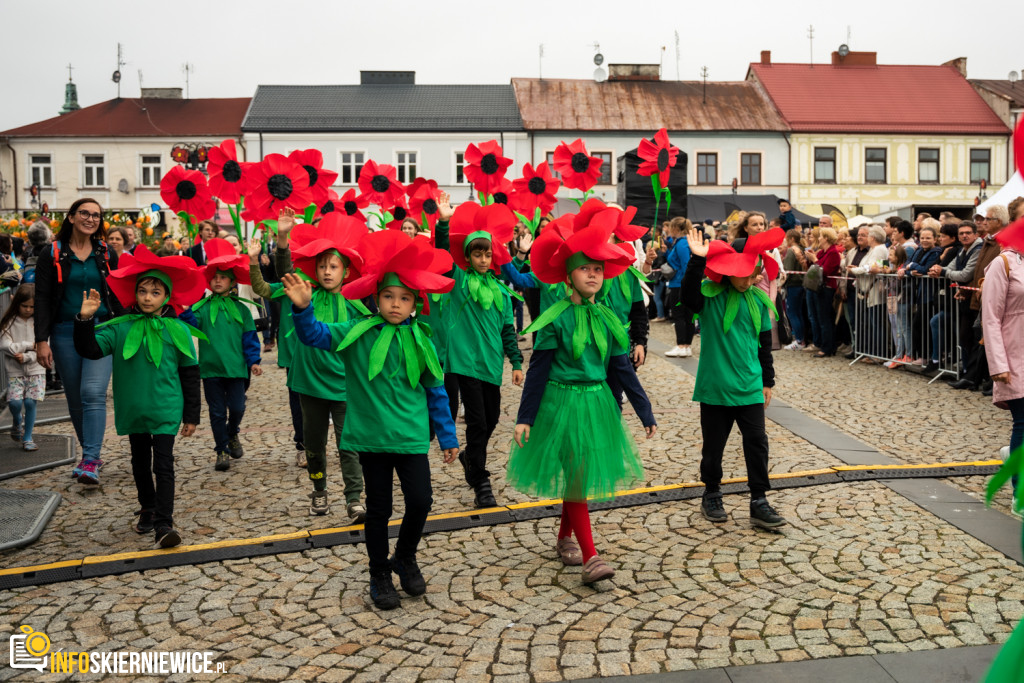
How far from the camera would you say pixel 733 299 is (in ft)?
19.3

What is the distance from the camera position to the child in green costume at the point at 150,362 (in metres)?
5.58

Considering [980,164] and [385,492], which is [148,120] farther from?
[385,492]

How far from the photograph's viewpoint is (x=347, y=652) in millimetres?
4039

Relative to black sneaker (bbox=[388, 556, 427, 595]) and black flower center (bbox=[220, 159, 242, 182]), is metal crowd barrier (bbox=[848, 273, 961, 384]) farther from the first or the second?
black sneaker (bbox=[388, 556, 427, 595])

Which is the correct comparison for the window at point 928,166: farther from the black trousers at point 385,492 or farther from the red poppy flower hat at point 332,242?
the black trousers at point 385,492

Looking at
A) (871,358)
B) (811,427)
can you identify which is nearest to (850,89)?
(871,358)

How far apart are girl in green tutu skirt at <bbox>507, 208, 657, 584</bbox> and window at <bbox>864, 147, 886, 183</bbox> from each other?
4277 cm

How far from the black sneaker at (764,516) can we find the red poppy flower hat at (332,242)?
2.71 meters

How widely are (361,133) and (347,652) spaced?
41.8 metres

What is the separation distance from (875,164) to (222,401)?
41951mm

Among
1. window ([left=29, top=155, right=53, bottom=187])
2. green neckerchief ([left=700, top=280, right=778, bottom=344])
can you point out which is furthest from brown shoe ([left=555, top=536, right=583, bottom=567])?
window ([left=29, top=155, right=53, bottom=187])

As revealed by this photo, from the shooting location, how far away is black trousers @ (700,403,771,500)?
573cm

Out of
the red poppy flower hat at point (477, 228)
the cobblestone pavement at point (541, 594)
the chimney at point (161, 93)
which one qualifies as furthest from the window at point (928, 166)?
the red poppy flower hat at point (477, 228)

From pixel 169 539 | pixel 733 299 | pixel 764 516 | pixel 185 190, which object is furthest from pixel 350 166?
pixel 764 516
